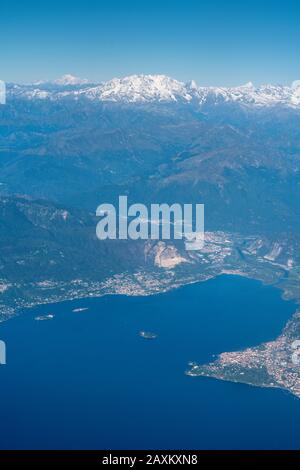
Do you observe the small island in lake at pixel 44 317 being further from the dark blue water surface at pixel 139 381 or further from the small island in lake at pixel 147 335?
the small island in lake at pixel 147 335

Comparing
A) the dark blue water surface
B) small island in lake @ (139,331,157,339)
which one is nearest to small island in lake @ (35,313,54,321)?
the dark blue water surface

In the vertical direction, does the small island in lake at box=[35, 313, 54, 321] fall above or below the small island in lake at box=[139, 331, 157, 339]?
above

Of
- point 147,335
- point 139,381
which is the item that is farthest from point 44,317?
point 139,381

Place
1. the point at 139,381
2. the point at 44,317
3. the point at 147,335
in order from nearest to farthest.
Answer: the point at 139,381 → the point at 147,335 → the point at 44,317

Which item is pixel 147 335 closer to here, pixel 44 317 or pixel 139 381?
pixel 44 317

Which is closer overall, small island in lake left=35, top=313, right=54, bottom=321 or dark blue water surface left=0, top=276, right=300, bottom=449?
dark blue water surface left=0, top=276, right=300, bottom=449

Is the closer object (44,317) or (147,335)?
(147,335)

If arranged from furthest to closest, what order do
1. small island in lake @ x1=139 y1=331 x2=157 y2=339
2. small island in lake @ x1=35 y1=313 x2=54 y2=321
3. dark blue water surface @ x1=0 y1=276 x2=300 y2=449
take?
1. small island in lake @ x1=35 y1=313 x2=54 y2=321
2. small island in lake @ x1=139 y1=331 x2=157 y2=339
3. dark blue water surface @ x1=0 y1=276 x2=300 y2=449

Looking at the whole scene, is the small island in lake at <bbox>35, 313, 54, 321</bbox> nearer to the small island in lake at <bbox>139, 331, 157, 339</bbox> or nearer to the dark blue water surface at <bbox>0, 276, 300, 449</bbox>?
the dark blue water surface at <bbox>0, 276, 300, 449</bbox>

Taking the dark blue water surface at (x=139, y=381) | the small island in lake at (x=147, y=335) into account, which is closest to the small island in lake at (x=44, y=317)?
the dark blue water surface at (x=139, y=381)
